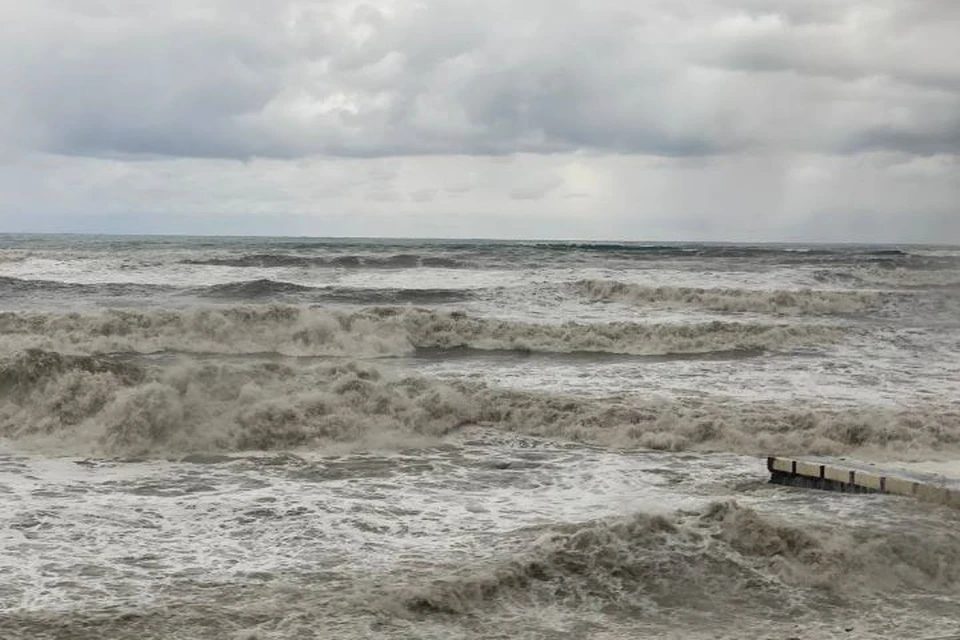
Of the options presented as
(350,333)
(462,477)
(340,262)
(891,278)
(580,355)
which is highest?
(340,262)

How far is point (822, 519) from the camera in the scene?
24.9 ft

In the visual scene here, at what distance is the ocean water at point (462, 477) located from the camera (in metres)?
5.93

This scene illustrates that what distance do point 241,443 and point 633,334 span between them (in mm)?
12010

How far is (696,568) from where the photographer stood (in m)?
6.62

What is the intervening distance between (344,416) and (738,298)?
65.7 ft

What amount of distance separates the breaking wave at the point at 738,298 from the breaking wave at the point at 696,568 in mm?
21089

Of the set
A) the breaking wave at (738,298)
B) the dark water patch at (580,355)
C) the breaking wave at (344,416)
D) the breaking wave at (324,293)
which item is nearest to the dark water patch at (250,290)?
the breaking wave at (324,293)

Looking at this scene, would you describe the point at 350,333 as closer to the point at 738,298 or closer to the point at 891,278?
the point at 738,298

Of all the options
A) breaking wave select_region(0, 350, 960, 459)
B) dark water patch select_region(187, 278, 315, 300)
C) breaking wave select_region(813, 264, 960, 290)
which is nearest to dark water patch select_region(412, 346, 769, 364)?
breaking wave select_region(0, 350, 960, 459)

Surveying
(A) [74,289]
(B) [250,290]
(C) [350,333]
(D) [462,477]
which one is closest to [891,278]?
(B) [250,290]

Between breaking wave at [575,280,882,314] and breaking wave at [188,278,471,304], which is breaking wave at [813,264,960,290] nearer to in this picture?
breaking wave at [575,280,882,314]

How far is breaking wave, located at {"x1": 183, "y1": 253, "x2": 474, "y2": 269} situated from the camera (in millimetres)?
41219

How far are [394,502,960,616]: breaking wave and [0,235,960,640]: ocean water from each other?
2cm

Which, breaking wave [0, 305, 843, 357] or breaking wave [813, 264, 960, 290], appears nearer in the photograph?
breaking wave [0, 305, 843, 357]
